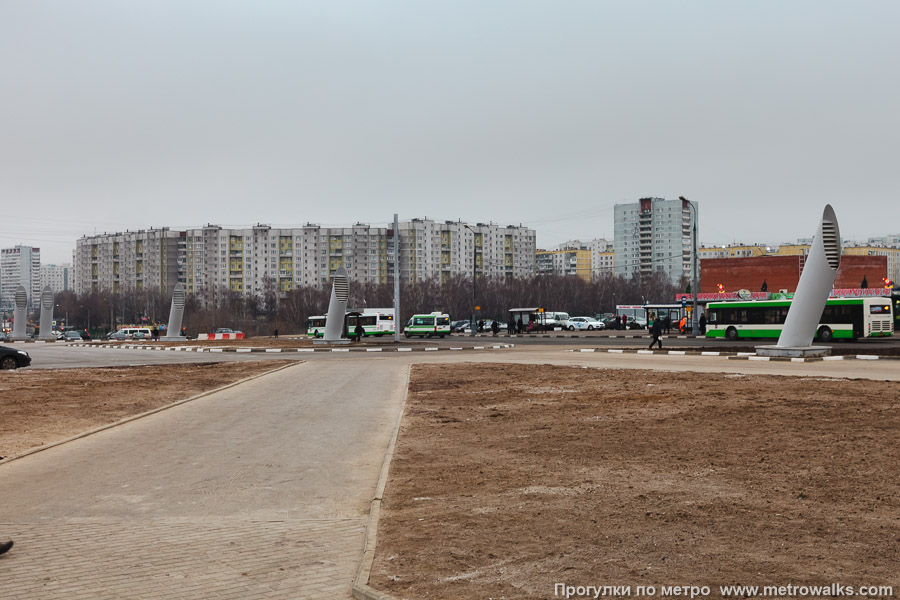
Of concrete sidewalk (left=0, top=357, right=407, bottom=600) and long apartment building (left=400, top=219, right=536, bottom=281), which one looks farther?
long apartment building (left=400, top=219, right=536, bottom=281)

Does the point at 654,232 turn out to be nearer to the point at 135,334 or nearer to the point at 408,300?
the point at 408,300

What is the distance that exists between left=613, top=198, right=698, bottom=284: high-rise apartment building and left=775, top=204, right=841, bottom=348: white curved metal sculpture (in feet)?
297

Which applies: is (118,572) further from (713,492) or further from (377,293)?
(377,293)

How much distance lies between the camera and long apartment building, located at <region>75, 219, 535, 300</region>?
13312 cm

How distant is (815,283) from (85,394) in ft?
72.3

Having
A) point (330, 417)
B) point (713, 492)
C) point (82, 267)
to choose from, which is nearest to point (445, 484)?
point (713, 492)

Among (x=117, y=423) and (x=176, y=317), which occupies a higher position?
(x=176, y=317)

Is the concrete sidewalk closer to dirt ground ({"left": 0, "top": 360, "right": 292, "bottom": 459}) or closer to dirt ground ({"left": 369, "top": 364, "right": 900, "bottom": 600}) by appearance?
dirt ground ({"left": 369, "top": 364, "right": 900, "bottom": 600})

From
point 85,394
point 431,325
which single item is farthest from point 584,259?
point 85,394

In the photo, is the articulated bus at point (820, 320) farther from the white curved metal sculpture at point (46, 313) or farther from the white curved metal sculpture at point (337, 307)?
the white curved metal sculpture at point (46, 313)

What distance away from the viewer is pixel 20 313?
3120 inches

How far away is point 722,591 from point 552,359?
25.2 m

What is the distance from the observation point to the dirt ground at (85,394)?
12719mm

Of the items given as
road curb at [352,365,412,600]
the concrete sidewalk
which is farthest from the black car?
road curb at [352,365,412,600]
